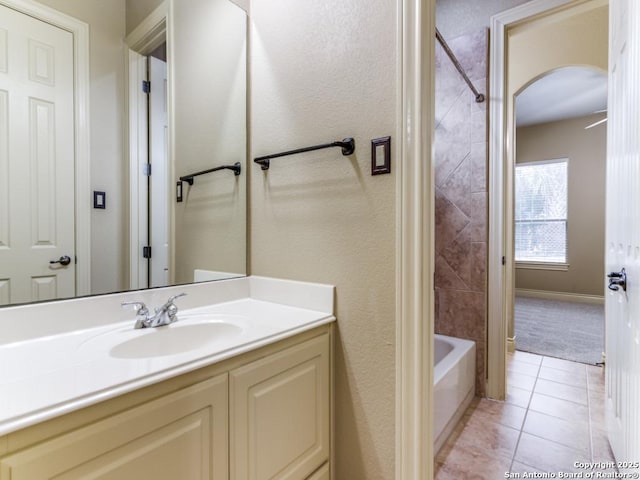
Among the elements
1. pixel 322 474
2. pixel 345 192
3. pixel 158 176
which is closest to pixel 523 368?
pixel 322 474

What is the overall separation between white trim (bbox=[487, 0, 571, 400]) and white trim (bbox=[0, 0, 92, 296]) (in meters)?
2.10

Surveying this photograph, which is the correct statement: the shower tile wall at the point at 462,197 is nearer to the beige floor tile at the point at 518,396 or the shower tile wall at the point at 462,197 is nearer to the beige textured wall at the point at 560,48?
the beige floor tile at the point at 518,396

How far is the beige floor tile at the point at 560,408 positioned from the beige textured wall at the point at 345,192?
4.61 feet

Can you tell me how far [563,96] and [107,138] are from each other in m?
4.77

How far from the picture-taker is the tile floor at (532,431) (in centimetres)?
153

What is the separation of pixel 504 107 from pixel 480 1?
28.6 inches

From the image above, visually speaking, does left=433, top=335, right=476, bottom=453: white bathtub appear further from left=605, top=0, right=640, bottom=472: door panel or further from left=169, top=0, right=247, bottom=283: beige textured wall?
left=169, top=0, right=247, bottom=283: beige textured wall

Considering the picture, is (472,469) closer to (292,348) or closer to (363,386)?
(363,386)

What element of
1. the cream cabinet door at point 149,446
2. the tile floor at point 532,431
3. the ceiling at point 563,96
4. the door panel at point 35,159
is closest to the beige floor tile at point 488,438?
the tile floor at point 532,431

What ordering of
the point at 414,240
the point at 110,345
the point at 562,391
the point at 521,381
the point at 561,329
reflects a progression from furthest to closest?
1. the point at 561,329
2. the point at 521,381
3. the point at 562,391
4. the point at 414,240
5. the point at 110,345

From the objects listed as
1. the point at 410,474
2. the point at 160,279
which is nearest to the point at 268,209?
the point at 160,279

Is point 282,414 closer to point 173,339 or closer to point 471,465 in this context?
point 173,339

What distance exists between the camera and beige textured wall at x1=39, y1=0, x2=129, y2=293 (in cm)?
115

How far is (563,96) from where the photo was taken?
12.9ft
